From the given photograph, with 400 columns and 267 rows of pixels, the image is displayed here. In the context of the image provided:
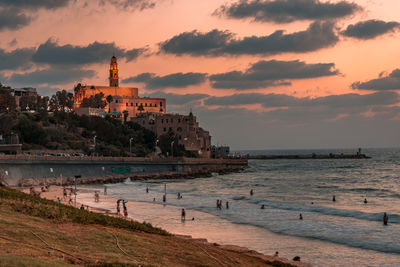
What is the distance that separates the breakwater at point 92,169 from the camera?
79906mm

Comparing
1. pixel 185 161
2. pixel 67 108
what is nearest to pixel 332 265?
pixel 185 161

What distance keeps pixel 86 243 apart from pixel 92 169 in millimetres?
75819

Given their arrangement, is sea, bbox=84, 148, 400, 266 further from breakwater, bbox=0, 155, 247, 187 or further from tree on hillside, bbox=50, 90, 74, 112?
tree on hillside, bbox=50, 90, 74, 112

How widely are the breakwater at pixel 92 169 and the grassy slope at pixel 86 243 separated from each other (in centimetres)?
5042

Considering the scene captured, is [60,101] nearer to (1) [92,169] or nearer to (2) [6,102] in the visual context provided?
(2) [6,102]

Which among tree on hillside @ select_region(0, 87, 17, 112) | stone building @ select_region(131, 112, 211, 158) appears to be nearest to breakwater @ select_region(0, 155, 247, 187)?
stone building @ select_region(131, 112, 211, 158)

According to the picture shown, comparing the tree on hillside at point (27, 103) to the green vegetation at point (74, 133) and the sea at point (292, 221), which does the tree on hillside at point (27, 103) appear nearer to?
the green vegetation at point (74, 133)

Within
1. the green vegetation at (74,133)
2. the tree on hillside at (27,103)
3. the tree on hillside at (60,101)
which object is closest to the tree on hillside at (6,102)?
the green vegetation at (74,133)

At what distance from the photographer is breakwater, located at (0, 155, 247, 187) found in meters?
79.9

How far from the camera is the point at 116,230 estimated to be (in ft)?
93.4

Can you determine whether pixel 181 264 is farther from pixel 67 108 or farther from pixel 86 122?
pixel 67 108

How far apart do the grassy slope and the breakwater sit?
50.4 m

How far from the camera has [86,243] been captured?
2336cm

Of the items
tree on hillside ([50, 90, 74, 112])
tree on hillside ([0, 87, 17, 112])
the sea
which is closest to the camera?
the sea
